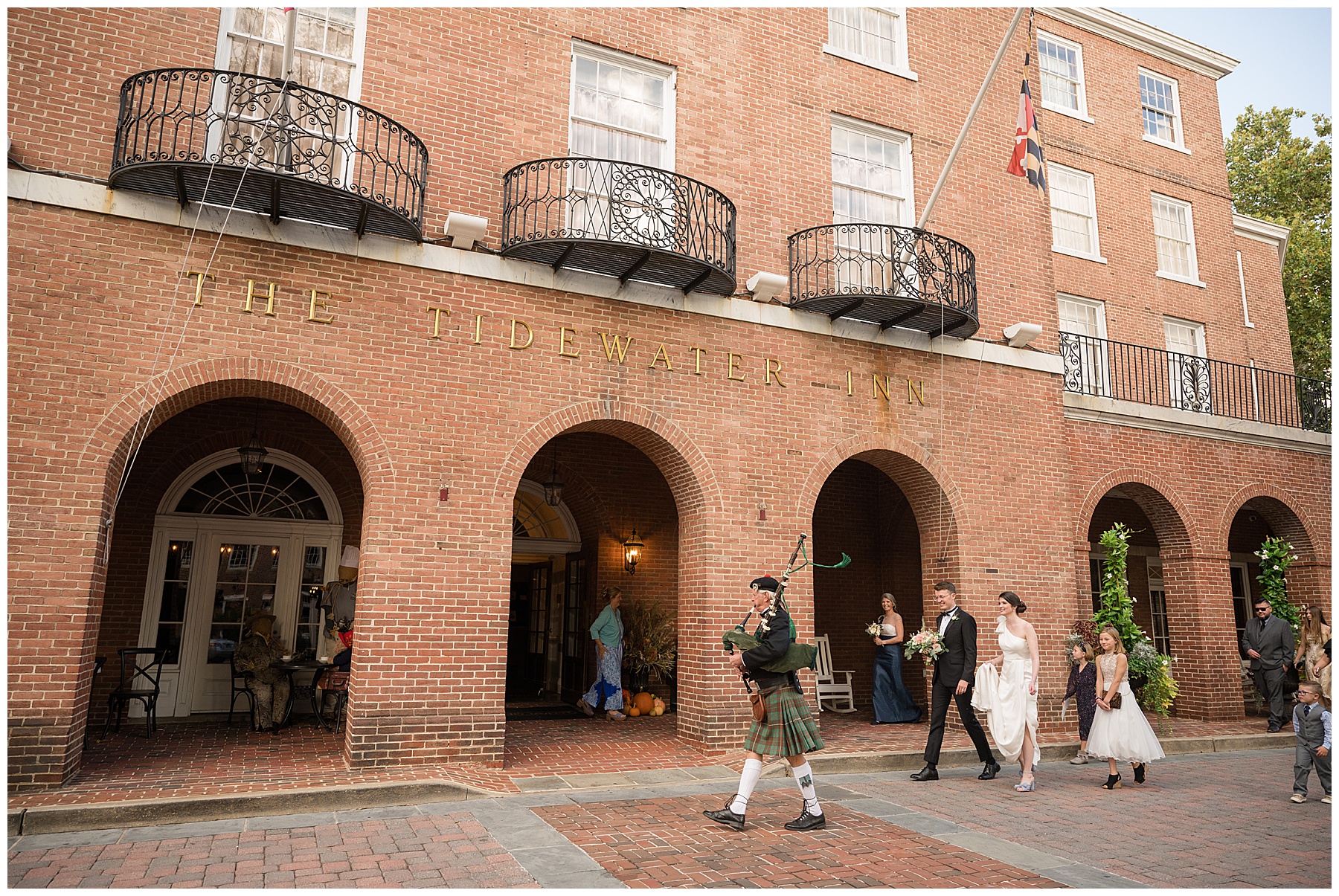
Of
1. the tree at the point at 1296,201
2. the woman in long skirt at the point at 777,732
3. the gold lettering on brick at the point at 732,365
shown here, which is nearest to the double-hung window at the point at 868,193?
the gold lettering on brick at the point at 732,365

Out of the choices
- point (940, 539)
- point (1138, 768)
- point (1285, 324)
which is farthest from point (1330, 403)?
point (1138, 768)

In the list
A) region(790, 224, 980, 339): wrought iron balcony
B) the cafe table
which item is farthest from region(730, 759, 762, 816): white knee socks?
region(790, 224, 980, 339): wrought iron balcony

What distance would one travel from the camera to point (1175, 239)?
734 inches

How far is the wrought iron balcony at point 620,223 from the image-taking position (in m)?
8.95

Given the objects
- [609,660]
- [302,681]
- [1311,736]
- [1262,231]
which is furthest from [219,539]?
[1262,231]

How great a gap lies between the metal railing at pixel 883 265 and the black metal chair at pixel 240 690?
809cm

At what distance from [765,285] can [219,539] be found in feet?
25.7

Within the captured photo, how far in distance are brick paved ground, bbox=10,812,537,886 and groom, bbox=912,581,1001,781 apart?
4.66 m

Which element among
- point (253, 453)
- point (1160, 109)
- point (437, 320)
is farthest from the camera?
point (1160, 109)

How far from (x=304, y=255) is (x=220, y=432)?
3.68 m

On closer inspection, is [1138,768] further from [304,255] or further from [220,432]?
[220,432]

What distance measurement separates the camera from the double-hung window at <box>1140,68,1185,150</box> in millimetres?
18734

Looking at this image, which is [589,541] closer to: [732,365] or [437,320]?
[732,365]

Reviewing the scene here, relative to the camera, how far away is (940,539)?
1123cm
